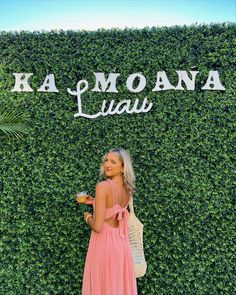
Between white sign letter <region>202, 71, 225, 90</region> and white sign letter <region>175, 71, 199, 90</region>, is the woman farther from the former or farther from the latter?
white sign letter <region>202, 71, 225, 90</region>

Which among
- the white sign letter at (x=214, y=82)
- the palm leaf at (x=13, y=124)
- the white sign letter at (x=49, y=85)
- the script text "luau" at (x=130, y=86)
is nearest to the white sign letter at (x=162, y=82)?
the script text "luau" at (x=130, y=86)

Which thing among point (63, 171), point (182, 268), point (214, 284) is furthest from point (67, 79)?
point (214, 284)

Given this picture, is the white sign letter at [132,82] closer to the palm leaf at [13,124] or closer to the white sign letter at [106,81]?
the white sign letter at [106,81]

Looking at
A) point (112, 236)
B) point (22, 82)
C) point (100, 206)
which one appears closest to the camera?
point (100, 206)

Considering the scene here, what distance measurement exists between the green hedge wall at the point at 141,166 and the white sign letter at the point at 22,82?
0.31 ft

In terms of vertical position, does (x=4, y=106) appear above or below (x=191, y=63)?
below

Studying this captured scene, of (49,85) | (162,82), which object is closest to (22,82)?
(49,85)

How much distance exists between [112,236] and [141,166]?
4.02 ft

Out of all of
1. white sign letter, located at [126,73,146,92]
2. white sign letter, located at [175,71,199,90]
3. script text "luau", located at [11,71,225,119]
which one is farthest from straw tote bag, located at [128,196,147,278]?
white sign letter, located at [175,71,199,90]

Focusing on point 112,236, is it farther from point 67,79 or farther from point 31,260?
point 67,79

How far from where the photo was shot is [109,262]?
3980mm

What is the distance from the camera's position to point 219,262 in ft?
16.6

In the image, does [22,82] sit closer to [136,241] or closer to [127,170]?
[127,170]

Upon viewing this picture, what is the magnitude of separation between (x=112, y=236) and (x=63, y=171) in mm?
1321
